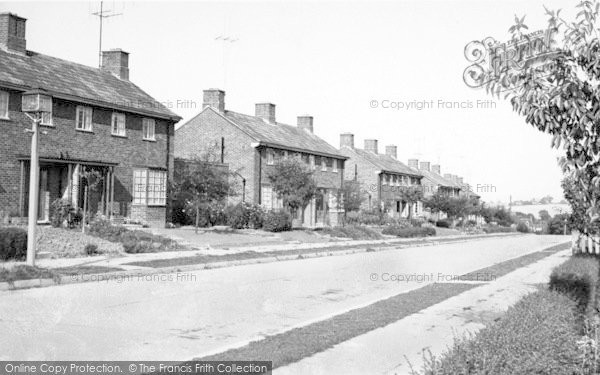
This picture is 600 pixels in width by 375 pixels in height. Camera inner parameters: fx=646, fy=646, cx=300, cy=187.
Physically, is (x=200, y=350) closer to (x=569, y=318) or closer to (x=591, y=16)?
(x=569, y=318)

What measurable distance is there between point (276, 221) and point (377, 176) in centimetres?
2928

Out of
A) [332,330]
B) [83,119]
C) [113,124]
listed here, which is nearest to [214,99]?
[113,124]

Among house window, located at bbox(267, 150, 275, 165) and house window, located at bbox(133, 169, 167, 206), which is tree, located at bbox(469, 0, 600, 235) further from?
house window, located at bbox(267, 150, 275, 165)

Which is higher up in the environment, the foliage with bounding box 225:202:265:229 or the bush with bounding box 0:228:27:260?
the foliage with bounding box 225:202:265:229

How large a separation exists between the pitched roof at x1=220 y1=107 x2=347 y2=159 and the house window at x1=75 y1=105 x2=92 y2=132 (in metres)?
14.5

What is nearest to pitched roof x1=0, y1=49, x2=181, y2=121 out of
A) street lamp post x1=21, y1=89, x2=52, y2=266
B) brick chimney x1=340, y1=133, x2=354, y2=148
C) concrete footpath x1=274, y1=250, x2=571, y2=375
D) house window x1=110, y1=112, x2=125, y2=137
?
house window x1=110, y1=112, x2=125, y2=137

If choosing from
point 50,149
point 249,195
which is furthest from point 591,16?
point 249,195

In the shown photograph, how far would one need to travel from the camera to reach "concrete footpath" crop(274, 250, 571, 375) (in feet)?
23.1

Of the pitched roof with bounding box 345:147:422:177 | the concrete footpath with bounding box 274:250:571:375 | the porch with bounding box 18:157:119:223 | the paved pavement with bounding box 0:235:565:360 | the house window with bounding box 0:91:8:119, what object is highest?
the pitched roof with bounding box 345:147:422:177

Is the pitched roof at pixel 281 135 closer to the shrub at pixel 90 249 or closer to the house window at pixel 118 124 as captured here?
the house window at pixel 118 124

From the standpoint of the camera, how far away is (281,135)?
48.4m

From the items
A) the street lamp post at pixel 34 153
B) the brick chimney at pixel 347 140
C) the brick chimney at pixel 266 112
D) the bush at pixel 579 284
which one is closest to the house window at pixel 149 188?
the street lamp post at pixel 34 153

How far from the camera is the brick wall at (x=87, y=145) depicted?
25.0 metres

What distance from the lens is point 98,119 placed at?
96.6ft
